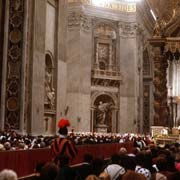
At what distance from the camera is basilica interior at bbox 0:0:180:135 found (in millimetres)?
19000

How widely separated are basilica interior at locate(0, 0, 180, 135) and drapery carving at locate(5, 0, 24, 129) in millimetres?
41

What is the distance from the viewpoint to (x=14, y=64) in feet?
62.3

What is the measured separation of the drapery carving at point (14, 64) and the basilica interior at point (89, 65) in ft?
0.13

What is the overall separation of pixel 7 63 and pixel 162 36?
310 inches

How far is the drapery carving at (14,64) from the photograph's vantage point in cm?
1884

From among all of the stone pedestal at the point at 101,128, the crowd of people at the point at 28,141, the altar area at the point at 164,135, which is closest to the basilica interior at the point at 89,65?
the stone pedestal at the point at 101,128

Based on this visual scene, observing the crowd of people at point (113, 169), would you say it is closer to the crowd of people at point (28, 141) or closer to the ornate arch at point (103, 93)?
the crowd of people at point (28, 141)

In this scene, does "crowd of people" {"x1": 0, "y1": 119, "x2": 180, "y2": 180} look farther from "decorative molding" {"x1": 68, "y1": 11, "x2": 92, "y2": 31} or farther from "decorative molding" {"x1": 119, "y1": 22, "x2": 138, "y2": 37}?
"decorative molding" {"x1": 119, "y1": 22, "x2": 138, "y2": 37}

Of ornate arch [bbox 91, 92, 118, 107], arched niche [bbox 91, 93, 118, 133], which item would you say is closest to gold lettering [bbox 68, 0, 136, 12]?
ornate arch [bbox 91, 92, 118, 107]

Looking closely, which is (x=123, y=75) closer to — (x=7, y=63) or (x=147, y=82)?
(x=147, y=82)

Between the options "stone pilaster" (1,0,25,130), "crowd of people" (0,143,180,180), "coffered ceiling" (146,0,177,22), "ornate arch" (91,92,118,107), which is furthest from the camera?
"ornate arch" (91,92,118,107)

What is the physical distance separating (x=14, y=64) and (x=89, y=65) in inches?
655

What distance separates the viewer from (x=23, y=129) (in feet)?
61.3

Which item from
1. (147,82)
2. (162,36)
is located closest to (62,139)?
(162,36)
